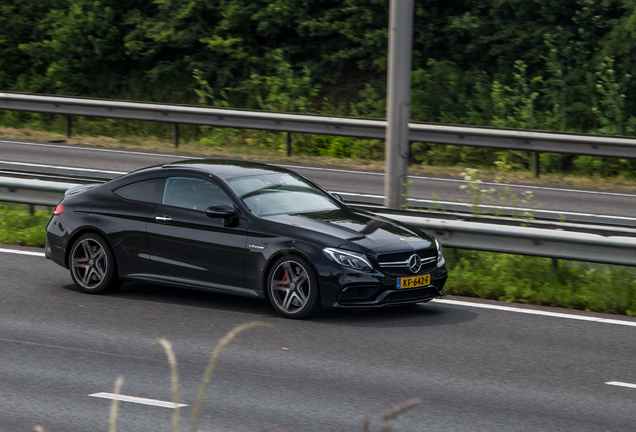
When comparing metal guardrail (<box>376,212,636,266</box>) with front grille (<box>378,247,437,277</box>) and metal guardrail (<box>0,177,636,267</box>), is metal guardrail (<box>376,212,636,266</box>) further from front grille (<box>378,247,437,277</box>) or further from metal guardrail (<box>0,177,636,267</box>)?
front grille (<box>378,247,437,277</box>)

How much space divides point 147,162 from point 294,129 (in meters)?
3.36

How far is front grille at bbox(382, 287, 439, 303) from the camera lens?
9.03 meters

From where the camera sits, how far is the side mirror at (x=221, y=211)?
9414 mm

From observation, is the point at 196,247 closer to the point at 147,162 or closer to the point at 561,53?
the point at 147,162

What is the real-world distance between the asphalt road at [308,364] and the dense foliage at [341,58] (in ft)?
39.3

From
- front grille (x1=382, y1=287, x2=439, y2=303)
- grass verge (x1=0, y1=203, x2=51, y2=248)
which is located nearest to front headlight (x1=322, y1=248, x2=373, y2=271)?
front grille (x1=382, y1=287, x2=439, y2=303)

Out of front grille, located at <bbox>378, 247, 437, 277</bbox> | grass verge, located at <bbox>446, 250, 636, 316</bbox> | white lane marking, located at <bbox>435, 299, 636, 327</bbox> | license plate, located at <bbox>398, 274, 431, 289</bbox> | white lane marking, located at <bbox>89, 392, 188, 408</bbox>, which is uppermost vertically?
front grille, located at <bbox>378, 247, 437, 277</bbox>

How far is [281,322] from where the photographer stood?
9023 mm

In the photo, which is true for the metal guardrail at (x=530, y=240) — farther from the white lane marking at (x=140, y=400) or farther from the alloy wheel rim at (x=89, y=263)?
the white lane marking at (x=140, y=400)

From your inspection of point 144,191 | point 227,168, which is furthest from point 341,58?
point 144,191

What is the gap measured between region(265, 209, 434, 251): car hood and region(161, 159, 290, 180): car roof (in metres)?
0.78

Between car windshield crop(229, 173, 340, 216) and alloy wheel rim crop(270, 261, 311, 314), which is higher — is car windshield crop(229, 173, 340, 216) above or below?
above

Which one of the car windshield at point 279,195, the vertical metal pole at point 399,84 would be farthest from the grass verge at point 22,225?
the vertical metal pole at point 399,84

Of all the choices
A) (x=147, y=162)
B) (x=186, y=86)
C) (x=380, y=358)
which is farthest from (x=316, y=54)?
(x=380, y=358)
